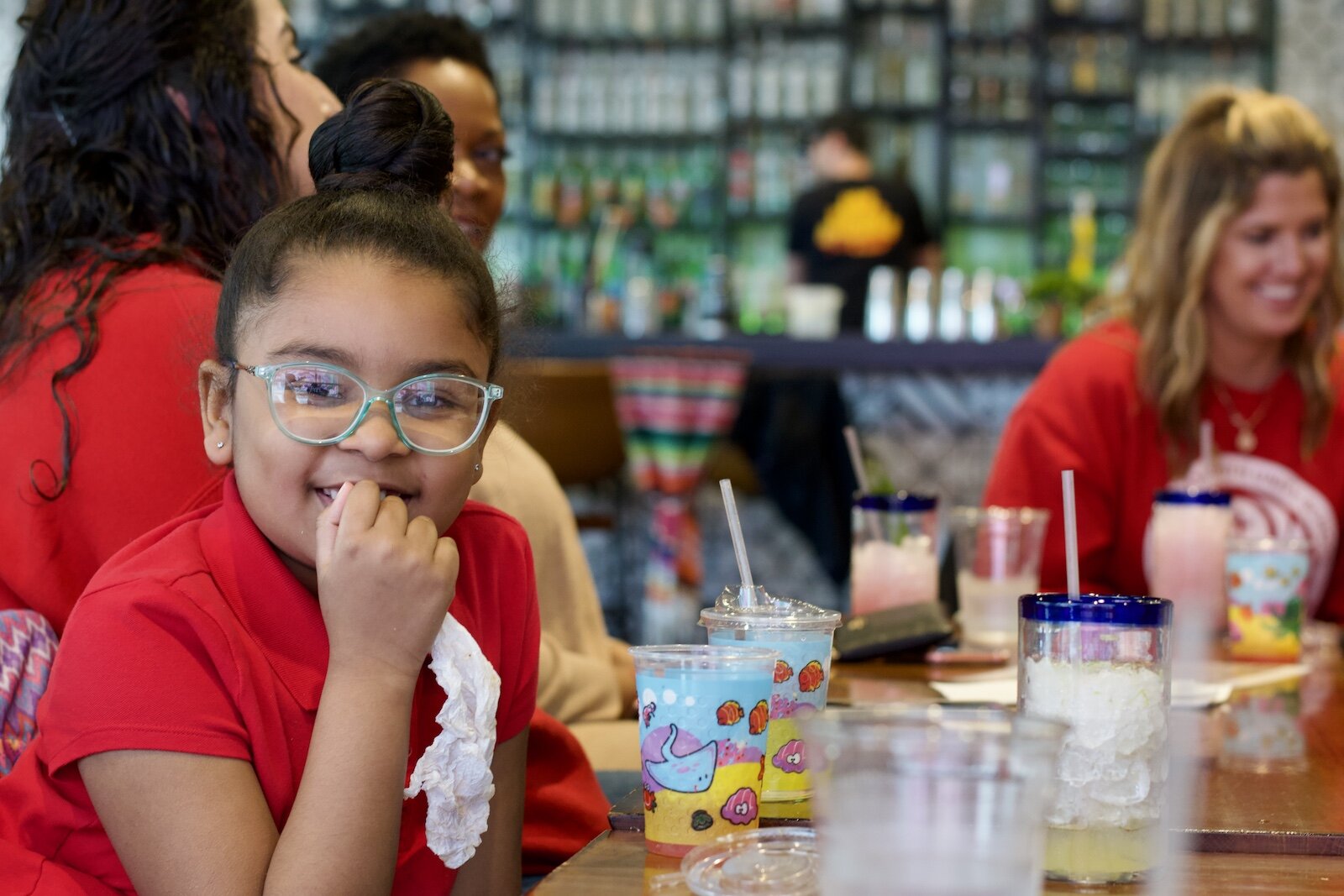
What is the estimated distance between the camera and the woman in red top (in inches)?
91.4

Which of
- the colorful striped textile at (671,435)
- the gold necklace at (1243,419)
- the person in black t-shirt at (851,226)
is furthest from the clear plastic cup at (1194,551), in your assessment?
the person in black t-shirt at (851,226)

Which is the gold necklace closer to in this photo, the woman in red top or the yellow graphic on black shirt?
the woman in red top

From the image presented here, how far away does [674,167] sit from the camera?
7.13 m

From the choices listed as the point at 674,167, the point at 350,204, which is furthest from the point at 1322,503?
the point at 674,167

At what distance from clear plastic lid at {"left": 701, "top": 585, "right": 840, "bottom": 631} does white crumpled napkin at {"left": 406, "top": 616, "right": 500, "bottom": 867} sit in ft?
0.59

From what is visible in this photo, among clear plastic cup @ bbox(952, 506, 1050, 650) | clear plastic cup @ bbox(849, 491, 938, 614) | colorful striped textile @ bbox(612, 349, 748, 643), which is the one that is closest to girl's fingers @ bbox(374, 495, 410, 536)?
clear plastic cup @ bbox(849, 491, 938, 614)

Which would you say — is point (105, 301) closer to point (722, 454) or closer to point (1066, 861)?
point (1066, 861)

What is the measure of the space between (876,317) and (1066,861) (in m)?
4.22

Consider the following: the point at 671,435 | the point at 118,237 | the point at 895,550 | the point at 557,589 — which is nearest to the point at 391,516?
the point at 118,237

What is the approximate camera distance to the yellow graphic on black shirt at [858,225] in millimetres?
6059

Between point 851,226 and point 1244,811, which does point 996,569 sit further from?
point 851,226

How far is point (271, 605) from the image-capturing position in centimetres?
107

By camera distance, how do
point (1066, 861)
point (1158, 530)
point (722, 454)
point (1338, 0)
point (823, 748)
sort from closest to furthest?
point (823, 748) < point (1066, 861) < point (1158, 530) < point (722, 454) < point (1338, 0)

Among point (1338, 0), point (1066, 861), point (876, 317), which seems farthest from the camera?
point (1338, 0)
